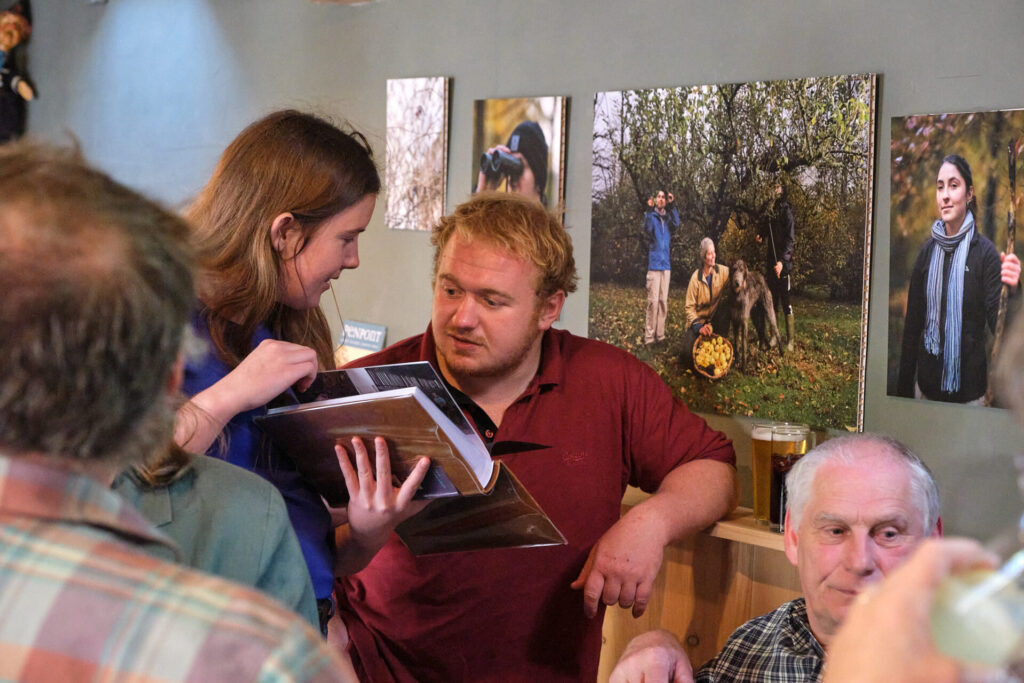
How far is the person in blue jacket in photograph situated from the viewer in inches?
101

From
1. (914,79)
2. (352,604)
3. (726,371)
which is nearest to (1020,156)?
(914,79)

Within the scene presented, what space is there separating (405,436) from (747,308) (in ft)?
3.91

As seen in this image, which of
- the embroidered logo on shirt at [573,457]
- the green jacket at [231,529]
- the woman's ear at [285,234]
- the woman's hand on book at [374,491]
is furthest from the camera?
the embroidered logo on shirt at [573,457]

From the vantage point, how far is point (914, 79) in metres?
2.15

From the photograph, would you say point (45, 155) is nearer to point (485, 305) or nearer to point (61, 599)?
point (61, 599)

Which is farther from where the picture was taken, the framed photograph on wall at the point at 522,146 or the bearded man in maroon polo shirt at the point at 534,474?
the framed photograph on wall at the point at 522,146

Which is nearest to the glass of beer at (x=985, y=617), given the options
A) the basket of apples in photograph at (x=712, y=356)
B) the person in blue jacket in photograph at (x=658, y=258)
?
the basket of apples in photograph at (x=712, y=356)

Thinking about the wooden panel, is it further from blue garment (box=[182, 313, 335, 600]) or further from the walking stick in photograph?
blue garment (box=[182, 313, 335, 600])

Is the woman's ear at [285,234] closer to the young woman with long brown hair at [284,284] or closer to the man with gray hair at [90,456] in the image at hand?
the young woman with long brown hair at [284,284]

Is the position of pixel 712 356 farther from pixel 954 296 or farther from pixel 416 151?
pixel 416 151

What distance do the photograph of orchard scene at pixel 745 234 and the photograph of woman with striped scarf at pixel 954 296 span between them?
128 millimetres

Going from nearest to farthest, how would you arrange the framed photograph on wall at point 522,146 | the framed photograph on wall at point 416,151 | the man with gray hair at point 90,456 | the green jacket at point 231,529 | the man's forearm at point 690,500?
the man with gray hair at point 90,456 → the green jacket at point 231,529 → the man's forearm at point 690,500 → the framed photograph on wall at point 522,146 → the framed photograph on wall at point 416,151

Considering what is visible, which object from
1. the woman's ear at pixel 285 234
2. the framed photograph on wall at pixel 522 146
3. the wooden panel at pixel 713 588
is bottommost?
the wooden panel at pixel 713 588

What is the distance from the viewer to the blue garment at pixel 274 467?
1493 mm
